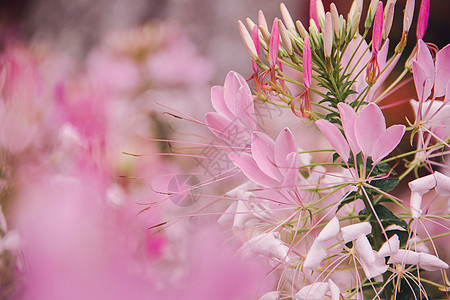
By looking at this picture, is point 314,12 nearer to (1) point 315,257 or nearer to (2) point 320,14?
(2) point 320,14

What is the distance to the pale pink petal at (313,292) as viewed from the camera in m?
0.21

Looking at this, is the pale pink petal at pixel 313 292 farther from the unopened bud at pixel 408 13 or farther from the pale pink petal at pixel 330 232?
the unopened bud at pixel 408 13

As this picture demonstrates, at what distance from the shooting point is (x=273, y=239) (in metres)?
0.23

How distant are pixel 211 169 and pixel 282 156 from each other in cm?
9

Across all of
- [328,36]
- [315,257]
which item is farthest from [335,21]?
[315,257]

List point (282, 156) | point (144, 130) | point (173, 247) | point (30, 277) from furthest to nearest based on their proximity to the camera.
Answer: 1. point (144, 130)
2. point (173, 247)
3. point (282, 156)
4. point (30, 277)

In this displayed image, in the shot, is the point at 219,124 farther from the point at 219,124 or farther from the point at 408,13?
the point at 408,13

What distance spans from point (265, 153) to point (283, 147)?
0.01 m

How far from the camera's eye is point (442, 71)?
9.0 inches

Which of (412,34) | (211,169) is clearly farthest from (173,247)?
(412,34)

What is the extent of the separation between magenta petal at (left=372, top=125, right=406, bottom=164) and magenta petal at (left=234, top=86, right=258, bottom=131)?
0.06 metres

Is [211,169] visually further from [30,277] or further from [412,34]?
[412,34]

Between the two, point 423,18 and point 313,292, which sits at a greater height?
point 423,18

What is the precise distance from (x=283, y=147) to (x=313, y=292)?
0.07 meters
